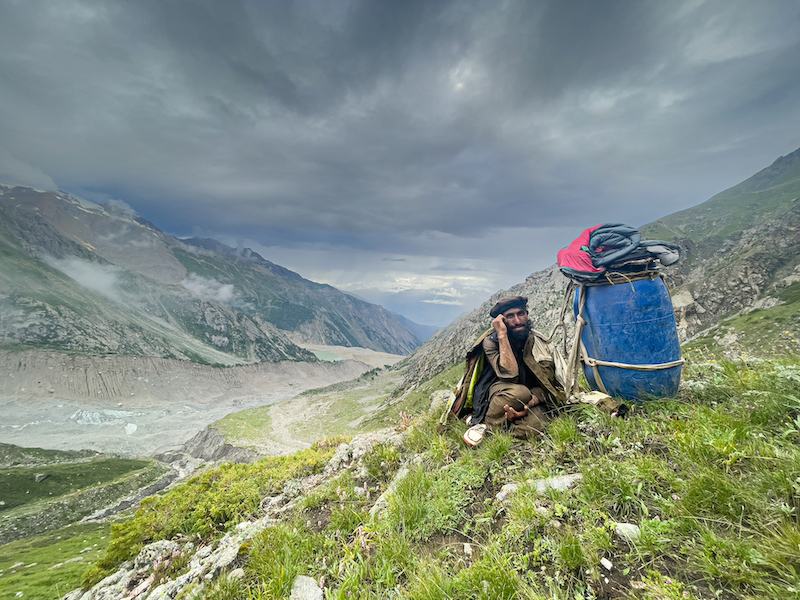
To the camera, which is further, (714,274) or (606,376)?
(714,274)

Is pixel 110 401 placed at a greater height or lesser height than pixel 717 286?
lesser

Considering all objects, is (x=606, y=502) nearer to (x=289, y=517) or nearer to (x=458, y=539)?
(x=458, y=539)

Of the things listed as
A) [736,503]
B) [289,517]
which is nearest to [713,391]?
[736,503]

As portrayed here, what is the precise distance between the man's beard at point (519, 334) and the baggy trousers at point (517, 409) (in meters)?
0.92

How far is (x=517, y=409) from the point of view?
5395 mm

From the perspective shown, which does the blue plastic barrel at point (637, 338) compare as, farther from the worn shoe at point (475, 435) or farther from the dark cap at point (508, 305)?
the worn shoe at point (475, 435)

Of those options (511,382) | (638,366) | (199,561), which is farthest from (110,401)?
(638,366)

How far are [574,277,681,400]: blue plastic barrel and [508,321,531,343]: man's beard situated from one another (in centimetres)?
115

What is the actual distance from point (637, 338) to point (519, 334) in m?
1.85

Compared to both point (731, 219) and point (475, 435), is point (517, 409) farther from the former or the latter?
point (731, 219)

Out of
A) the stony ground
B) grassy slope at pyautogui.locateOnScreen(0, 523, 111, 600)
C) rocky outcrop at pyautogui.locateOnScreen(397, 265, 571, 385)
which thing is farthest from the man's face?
the stony ground

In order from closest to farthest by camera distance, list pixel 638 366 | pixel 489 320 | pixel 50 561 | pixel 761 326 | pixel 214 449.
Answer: pixel 638 366, pixel 50 561, pixel 761 326, pixel 214 449, pixel 489 320

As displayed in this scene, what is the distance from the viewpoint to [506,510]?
3691 millimetres

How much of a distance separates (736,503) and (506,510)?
207 centimetres
